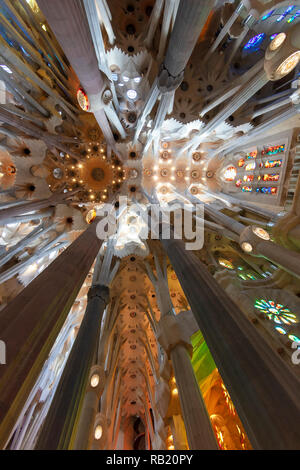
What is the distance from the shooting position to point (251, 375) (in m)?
2.11

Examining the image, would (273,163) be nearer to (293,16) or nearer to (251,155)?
(251,155)

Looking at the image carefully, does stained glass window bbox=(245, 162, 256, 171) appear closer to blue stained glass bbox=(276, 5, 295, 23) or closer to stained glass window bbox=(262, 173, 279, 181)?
stained glass window bbox=(262, 173, 279, 181)

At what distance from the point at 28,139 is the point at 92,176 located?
3520 millimetres

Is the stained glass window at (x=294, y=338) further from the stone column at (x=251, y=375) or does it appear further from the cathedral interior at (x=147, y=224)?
the stone column at (x=251, y=375)

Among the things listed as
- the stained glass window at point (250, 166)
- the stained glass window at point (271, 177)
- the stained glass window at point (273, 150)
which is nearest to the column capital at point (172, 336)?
the stained glass window at point (271, 177)

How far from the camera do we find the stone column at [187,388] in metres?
3.80

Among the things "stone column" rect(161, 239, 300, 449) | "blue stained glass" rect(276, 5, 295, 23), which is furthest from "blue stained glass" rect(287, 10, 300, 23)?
"stone column" rect(161, 239, 300, 449)

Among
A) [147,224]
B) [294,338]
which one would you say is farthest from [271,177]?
[294,338]

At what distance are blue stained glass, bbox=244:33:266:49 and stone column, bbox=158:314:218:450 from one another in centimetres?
1451

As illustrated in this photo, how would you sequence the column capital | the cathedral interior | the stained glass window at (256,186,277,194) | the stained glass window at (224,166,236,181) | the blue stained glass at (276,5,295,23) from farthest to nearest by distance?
the stained glass window at (224,166,236,181)
the stained glass window at (256,186,277,194)
the blue stained glass at (276,5,295,23)
the column capital
the cathedral interior

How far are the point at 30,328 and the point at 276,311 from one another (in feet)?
24.4

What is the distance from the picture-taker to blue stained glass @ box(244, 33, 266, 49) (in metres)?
10.6
